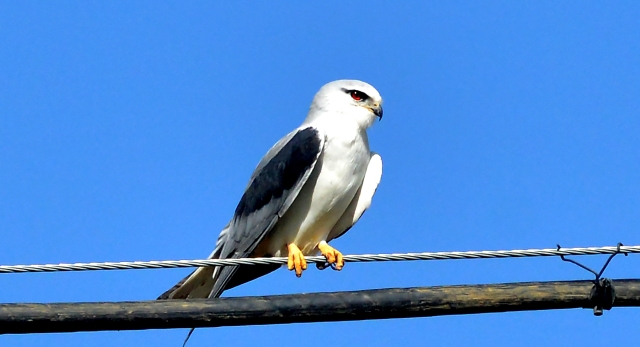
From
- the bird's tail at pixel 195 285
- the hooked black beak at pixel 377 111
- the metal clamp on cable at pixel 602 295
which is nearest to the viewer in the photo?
the metal clamp on cable at pixel 602 295

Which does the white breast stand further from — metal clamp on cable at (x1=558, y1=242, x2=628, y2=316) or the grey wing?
metal clamp on cable at (x1=558, y1=242, x2=628, y2=316)

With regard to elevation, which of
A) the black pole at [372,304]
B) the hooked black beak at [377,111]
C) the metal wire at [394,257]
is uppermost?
the hooked black beak at [377,111]

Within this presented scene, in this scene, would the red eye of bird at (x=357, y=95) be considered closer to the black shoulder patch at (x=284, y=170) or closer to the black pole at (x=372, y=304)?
the black shoulder patch at (x=284, y=170)

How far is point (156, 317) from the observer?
4.22 m

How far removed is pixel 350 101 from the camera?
7.75 metres

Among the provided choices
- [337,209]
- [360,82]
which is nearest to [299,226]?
[337,209]

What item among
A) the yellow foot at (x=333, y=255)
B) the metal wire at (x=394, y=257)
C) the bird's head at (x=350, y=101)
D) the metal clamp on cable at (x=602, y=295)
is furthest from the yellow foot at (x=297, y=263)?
the metal clamp on cable at (x=602, y=295)

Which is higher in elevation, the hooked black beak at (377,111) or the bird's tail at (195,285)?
the hooked black beak at (377,111)

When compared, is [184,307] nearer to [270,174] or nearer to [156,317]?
[156,317]

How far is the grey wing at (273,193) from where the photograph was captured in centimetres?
684

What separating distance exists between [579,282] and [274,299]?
1.33 m

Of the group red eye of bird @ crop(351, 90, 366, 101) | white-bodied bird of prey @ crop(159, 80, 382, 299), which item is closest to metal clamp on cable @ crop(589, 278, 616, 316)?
white-bodied bird of prey @ crop(159, 80, 382, 299)

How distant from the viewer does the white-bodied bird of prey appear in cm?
680

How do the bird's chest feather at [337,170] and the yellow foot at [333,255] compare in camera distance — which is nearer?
the yellow foot at [333,255]
